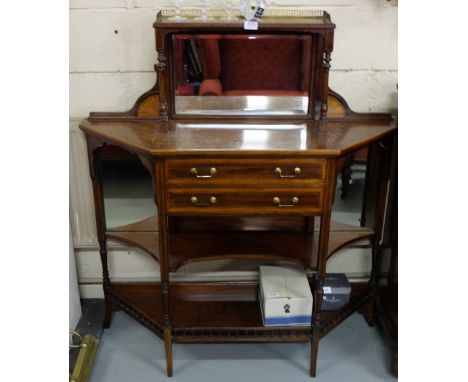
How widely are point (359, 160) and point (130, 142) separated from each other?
0.96 m

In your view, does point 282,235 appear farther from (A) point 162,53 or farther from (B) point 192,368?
(A) point 162,53

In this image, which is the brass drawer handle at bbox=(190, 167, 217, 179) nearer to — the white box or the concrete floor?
the white box

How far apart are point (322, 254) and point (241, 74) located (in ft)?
2.40

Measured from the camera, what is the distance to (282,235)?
205 cm

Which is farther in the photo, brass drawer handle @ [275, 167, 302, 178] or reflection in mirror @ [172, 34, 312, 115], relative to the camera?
reflection in mirror @ [172, 34, 312, 115]

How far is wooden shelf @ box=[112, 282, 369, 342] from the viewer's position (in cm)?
189

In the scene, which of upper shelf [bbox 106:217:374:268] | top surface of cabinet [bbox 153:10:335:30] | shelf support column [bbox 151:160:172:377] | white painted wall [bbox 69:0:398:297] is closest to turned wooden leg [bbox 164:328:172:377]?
shelf support column [bbox 151:160:172:377]

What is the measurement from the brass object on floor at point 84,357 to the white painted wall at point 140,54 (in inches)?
27.7

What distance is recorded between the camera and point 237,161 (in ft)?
4.99

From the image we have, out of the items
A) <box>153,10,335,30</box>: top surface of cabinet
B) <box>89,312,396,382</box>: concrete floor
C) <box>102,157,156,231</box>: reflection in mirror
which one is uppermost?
<box>153,10,335,30</box>: top surface of cabinet

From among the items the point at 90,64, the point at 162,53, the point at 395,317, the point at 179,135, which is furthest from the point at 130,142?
the point at 395,317

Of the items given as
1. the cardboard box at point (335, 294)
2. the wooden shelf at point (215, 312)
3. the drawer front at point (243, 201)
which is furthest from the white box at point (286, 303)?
the drawer front at point (243, 201)

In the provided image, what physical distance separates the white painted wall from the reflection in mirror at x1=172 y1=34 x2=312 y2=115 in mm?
136

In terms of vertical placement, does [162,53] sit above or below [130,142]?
above
